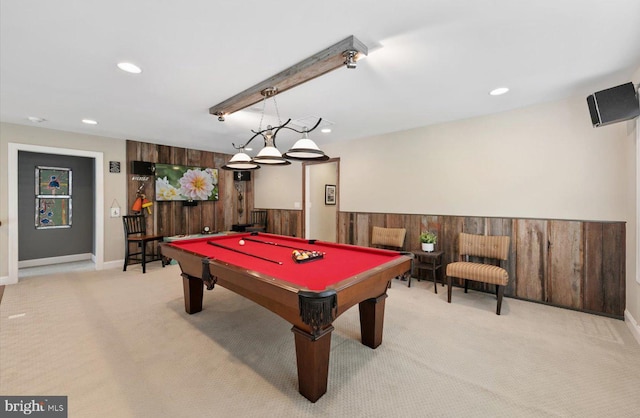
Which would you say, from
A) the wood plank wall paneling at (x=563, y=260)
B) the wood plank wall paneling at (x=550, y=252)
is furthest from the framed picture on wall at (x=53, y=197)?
the wood plank wall paneling at (x=563, y=260)

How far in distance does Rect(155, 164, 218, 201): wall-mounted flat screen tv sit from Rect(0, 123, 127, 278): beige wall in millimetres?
613

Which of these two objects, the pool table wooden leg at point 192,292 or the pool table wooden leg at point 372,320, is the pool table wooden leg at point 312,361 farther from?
the pool table wooden leg at point 192,292

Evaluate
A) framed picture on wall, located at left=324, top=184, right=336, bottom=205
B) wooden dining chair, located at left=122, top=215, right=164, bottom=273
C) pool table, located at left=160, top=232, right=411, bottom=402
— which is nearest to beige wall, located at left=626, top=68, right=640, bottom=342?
pool table, located at left=160, top=232, right=411, bottom=402

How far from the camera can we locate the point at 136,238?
477cm

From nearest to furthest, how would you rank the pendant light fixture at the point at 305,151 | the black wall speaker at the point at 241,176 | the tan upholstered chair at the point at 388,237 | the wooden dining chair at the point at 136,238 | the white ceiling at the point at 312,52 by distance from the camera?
the white ceiling at the point at 312,52
the pendant light fixture at the point at 305,151
the tan upholstered chair at the point at 388,237
the wooden dining chair at the point at 136,238
the black wall speaker at the point at 241,176

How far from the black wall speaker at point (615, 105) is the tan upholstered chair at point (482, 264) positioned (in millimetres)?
1486

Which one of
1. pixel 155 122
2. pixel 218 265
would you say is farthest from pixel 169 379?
pixel 155 122

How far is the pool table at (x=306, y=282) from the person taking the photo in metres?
1.54

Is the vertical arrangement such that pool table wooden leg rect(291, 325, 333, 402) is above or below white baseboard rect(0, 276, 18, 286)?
above

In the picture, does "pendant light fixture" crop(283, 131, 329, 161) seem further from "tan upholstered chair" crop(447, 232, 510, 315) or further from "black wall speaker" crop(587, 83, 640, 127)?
"black wall speaker" crop(587, 83, 640, 127)

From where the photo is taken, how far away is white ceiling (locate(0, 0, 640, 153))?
1.66 metres

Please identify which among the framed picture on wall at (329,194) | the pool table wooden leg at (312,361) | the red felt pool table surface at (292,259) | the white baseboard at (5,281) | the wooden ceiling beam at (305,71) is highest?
the wooden ceiling beam at (305,71)

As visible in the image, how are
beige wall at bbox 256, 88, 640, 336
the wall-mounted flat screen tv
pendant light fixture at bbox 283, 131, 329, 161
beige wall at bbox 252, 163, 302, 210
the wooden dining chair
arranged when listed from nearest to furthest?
pendant light fixture at bbox 283, 131, 329, 161 → beige wall at bbox 256, 88, 640, 336 → the wooden dining chair → the wall-mounted flat screen tv → beige wall at bbox 252, 163, 302, 210

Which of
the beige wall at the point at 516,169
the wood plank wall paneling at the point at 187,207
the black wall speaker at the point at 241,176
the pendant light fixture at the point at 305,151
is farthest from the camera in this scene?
the black wall speaker at the point at 241,176
